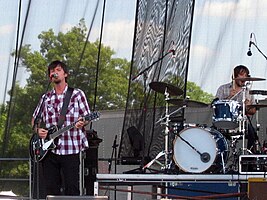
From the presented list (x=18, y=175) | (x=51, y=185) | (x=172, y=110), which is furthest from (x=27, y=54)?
(x=51, y=185)

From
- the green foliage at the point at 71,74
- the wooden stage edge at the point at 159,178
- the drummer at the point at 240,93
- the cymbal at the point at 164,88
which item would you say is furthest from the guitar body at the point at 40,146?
the green foliage at the point at 71,74

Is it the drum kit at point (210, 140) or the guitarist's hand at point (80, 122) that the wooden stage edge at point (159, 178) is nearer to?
the drum kit at point (210, 140)

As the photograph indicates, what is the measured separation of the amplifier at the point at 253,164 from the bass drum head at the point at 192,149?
448 millimetres

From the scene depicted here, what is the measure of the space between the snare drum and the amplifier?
0.57 metres

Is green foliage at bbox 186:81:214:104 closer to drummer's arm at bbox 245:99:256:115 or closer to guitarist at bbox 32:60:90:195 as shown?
drummer's arm at bbox 245:99:256:115

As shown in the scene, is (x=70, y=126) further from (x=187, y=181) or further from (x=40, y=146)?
(x=187, y=181)

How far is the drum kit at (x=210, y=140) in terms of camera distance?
26.8ft

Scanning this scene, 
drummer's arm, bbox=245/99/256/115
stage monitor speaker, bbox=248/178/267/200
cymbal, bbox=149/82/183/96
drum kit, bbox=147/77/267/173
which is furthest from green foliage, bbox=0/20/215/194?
stage monitor speaker, bbox=248/178/267/200

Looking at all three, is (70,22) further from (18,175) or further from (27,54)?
(18,175)

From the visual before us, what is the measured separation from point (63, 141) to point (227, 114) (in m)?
1.62

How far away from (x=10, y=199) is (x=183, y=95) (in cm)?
201

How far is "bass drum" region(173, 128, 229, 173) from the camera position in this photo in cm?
813

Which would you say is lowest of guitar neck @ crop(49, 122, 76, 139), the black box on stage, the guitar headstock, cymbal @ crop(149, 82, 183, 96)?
the black box on stage

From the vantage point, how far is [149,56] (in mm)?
9219
